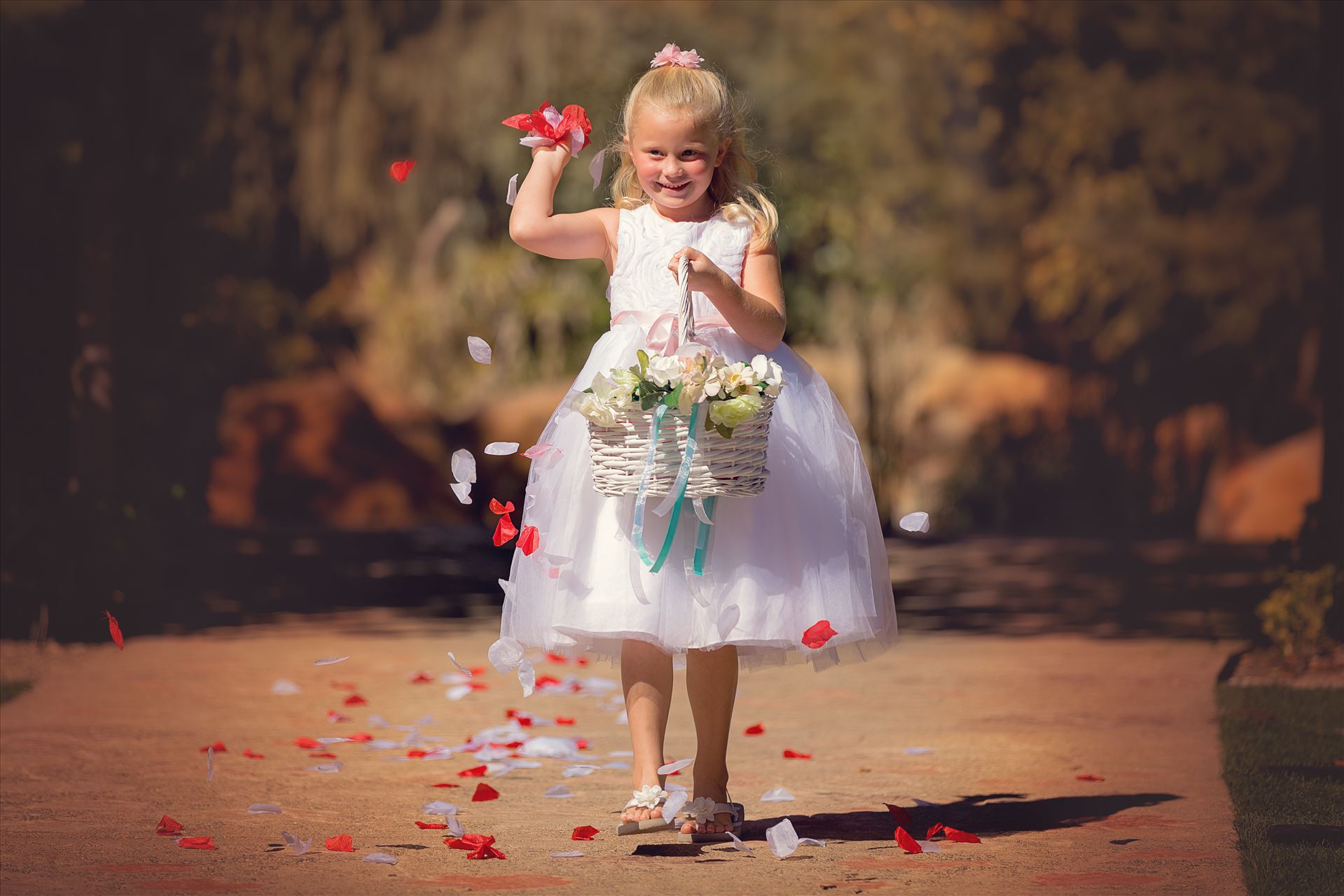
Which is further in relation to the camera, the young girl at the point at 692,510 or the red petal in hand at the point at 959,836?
the red petal in hand at the point at 959,836

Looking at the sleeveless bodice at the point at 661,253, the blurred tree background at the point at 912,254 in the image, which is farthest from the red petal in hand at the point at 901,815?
the blurred tree background at the point at 912,254

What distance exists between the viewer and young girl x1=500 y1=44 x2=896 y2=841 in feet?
13.3

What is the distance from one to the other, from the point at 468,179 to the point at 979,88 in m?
6.72

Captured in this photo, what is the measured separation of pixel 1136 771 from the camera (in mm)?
5230

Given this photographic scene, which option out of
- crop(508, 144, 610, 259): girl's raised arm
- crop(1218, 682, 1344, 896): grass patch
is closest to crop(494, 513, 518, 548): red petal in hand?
crop(508, 144, 610, 259): girl's raised arm

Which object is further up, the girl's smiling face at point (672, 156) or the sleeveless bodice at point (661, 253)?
the girl's smiling face at point (672, 156)

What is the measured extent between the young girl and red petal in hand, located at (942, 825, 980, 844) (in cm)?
46

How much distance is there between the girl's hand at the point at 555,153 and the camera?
14.1 feet

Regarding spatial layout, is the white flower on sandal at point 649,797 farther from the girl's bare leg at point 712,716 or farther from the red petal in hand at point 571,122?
the red petal in hand at point 571,122

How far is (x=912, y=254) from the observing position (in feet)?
76.9

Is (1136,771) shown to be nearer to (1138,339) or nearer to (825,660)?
(825,660)

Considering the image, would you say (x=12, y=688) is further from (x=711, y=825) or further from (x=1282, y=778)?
(x=1282, y=778)

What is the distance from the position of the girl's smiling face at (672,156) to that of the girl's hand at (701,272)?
0.28m

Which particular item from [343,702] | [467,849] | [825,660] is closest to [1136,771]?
[825,660]
